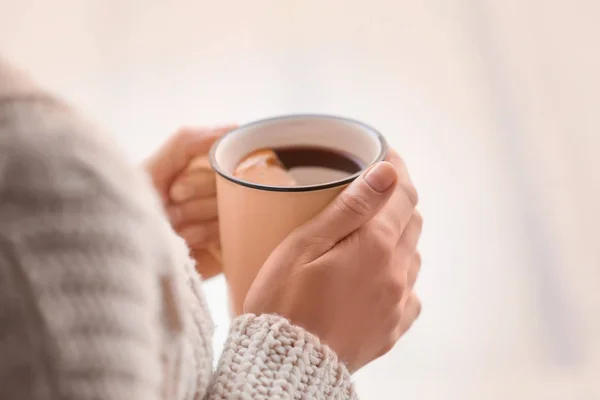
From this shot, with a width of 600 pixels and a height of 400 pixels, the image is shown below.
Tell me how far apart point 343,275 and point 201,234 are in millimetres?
157

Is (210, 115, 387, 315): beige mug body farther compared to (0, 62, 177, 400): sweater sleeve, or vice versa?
(210, 115, 387, 315): beige mug body

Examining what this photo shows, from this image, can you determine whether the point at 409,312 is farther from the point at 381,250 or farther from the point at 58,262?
the point at 58,262

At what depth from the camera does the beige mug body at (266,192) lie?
1.18 feet

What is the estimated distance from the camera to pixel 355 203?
0.35 meters

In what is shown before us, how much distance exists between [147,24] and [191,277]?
1.24ft

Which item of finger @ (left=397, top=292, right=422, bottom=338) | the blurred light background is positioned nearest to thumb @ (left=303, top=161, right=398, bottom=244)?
finger @ (left=397, top=292, right=422, bottom=338)

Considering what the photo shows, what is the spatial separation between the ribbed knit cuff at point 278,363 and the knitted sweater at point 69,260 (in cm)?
8

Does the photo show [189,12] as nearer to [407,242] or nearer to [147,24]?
[147,24]

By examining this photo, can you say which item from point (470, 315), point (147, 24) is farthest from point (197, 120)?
point (470, 315)

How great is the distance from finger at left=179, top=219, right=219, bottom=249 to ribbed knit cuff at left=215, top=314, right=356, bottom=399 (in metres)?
0.16

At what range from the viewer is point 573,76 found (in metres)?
0.54

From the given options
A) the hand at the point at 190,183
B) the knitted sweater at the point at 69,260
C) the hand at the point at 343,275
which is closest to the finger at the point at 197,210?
the hand at the point at 190,183

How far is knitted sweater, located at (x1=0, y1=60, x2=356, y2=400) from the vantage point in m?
0.18

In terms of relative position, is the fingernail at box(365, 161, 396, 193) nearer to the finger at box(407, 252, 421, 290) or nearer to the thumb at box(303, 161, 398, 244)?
the thumb at box(303, 161, 398, 244)
